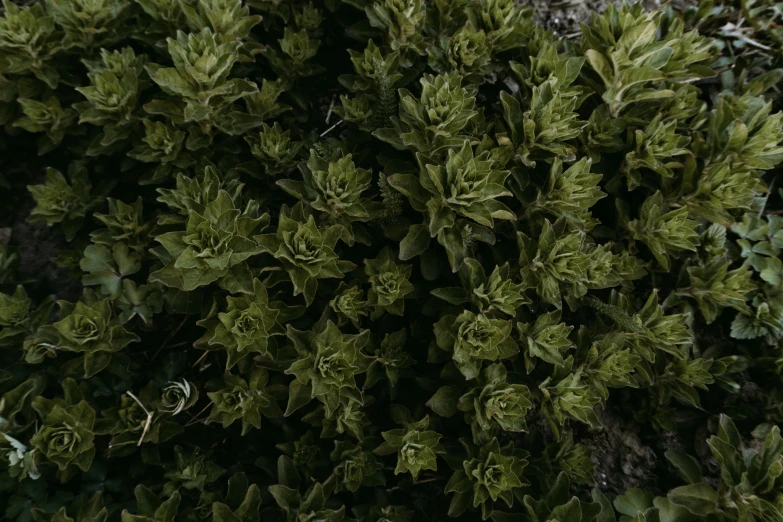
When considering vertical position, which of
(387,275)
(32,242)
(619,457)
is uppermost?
(387,275)

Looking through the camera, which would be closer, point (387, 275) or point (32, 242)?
point (387, 275)

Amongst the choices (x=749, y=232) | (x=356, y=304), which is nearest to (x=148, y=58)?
(x=356, y=304)

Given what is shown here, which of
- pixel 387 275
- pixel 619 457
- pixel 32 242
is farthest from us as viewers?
pixel 32 242

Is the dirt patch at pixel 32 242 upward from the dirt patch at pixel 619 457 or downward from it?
upward

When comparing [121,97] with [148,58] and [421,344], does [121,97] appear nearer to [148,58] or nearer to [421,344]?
[148,58]

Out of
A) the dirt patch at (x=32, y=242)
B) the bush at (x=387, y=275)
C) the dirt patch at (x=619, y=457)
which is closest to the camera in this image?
the bush at (x=387, y=275)

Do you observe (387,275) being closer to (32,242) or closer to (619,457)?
(619,457)

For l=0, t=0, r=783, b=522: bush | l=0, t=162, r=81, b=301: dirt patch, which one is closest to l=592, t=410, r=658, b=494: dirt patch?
l=0, t=0, r=783, b=522: bush

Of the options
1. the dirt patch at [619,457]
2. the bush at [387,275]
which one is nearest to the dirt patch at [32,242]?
the bush at [387,275]

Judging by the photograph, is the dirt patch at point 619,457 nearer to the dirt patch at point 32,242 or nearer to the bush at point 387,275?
the bush at point 387,275

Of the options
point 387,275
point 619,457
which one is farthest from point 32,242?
point 619,457
